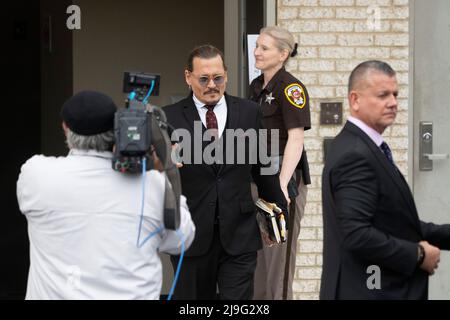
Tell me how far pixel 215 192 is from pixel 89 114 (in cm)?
159

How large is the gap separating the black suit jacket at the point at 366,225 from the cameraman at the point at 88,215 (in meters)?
0.77

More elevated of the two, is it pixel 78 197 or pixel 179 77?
pixel 179 77

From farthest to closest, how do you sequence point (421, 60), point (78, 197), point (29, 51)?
1. point (29, 51)
2. point (421, 60)
3. point (78, 197)

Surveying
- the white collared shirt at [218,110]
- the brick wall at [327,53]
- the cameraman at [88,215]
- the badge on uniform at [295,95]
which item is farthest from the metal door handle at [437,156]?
the cameraman at [88,215]

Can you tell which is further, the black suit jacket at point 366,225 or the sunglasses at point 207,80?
the sunglasses at point 207,80

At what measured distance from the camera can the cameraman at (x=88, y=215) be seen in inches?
142

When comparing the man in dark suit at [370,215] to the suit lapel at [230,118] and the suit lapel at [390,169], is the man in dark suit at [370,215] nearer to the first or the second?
the suit lapel at [390,169]

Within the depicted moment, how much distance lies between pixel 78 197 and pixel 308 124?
8.03ft

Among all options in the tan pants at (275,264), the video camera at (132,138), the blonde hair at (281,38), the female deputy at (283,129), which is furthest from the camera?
the tan pants at (275,264)

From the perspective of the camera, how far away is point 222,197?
511 cm

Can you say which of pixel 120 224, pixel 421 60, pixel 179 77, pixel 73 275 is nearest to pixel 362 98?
pixel 120 224

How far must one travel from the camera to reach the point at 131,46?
7.82 meters

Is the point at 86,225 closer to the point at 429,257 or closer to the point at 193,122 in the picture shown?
the point at 429,257

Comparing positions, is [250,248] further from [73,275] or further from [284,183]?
[73,275]
